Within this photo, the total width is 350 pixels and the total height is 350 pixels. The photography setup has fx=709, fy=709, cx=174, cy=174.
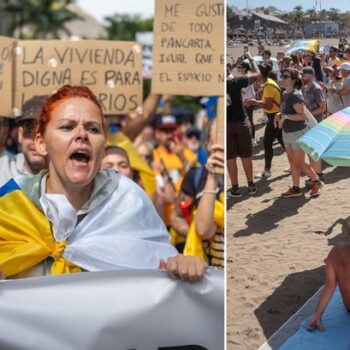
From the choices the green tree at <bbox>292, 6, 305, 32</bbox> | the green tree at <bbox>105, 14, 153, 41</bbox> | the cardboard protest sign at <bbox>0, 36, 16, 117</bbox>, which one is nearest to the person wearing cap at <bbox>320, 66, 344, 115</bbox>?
the green tree at <bbox>292, 6, 305, 32</bbox>

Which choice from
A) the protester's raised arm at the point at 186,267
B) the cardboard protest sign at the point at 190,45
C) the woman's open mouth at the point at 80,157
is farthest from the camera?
the cardboard protest sign at the point at 190,45

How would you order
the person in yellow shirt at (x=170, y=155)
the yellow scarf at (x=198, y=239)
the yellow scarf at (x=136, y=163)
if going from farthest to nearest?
the person in yellow shirt at (x=170, y=155) → the yellow scarf at (x=136, y=163) → the yellow scarf at (x=198, y=239)

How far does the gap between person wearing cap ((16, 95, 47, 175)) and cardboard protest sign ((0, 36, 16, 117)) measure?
210 millimetres

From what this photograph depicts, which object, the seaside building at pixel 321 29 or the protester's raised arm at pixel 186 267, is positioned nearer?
the protester's raised arm at pixel 186 267

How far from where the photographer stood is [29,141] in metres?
3.45

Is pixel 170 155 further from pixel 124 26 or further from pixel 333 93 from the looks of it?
pixel 124 26

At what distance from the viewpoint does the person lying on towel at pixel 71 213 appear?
254 cm

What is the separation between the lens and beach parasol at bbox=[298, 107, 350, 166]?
9.25ft

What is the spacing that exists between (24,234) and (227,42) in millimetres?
1090

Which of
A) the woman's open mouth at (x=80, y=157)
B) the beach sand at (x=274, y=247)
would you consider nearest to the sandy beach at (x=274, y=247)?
the beach sand at (x=274, y=247)

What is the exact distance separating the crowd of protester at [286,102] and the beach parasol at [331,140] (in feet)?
0.11

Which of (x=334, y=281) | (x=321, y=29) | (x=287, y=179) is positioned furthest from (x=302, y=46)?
(x=334, y=281)

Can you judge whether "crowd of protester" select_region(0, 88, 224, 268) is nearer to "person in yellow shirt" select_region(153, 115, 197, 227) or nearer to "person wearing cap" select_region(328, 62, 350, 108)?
"person in yellow shirt" select_region(153, 115, 197, 227)

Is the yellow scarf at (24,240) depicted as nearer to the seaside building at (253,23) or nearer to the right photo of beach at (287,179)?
the right photo of beach at (287,179)
